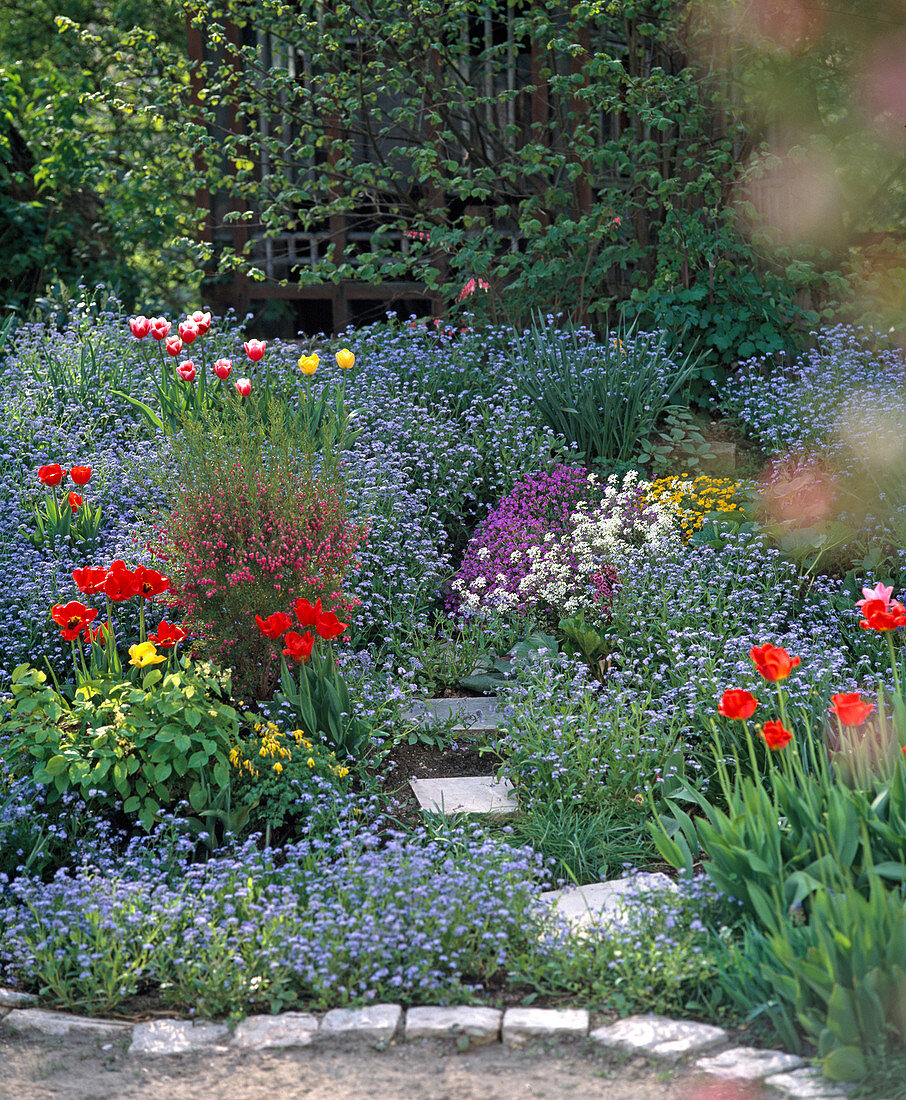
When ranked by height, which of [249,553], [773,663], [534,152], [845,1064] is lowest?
[845,1064]

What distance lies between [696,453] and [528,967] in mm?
3805

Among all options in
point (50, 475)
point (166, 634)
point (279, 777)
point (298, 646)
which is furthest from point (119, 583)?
point (50, 475)

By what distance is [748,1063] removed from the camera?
2301mm

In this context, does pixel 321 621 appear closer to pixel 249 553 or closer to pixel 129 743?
pixel 249 553

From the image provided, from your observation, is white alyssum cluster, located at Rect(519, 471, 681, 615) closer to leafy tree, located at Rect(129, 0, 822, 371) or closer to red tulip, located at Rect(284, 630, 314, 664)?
red tulip, located at Rect(284, 630, 314, 664)

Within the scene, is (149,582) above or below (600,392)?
below

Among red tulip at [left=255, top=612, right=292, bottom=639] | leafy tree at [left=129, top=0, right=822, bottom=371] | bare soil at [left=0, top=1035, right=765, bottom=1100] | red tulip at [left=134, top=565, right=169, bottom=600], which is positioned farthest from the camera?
leafy tree at [left=129, top=0, right=822, bottom=371]

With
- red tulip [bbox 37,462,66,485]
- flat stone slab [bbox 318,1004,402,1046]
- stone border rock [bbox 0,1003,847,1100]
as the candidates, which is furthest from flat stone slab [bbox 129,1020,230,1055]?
red tulip [bbox 37,462,66,485]

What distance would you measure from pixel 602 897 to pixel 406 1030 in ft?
2.60

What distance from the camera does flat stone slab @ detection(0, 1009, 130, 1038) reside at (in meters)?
2.59

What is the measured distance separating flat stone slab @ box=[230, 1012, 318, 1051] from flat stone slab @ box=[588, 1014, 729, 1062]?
2.19 feet

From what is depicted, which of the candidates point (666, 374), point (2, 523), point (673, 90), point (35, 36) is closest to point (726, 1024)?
point (2, 523)

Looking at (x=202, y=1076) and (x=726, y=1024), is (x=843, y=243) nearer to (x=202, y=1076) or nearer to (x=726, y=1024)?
(x=726, y=1024)

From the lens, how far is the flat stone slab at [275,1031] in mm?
2502
